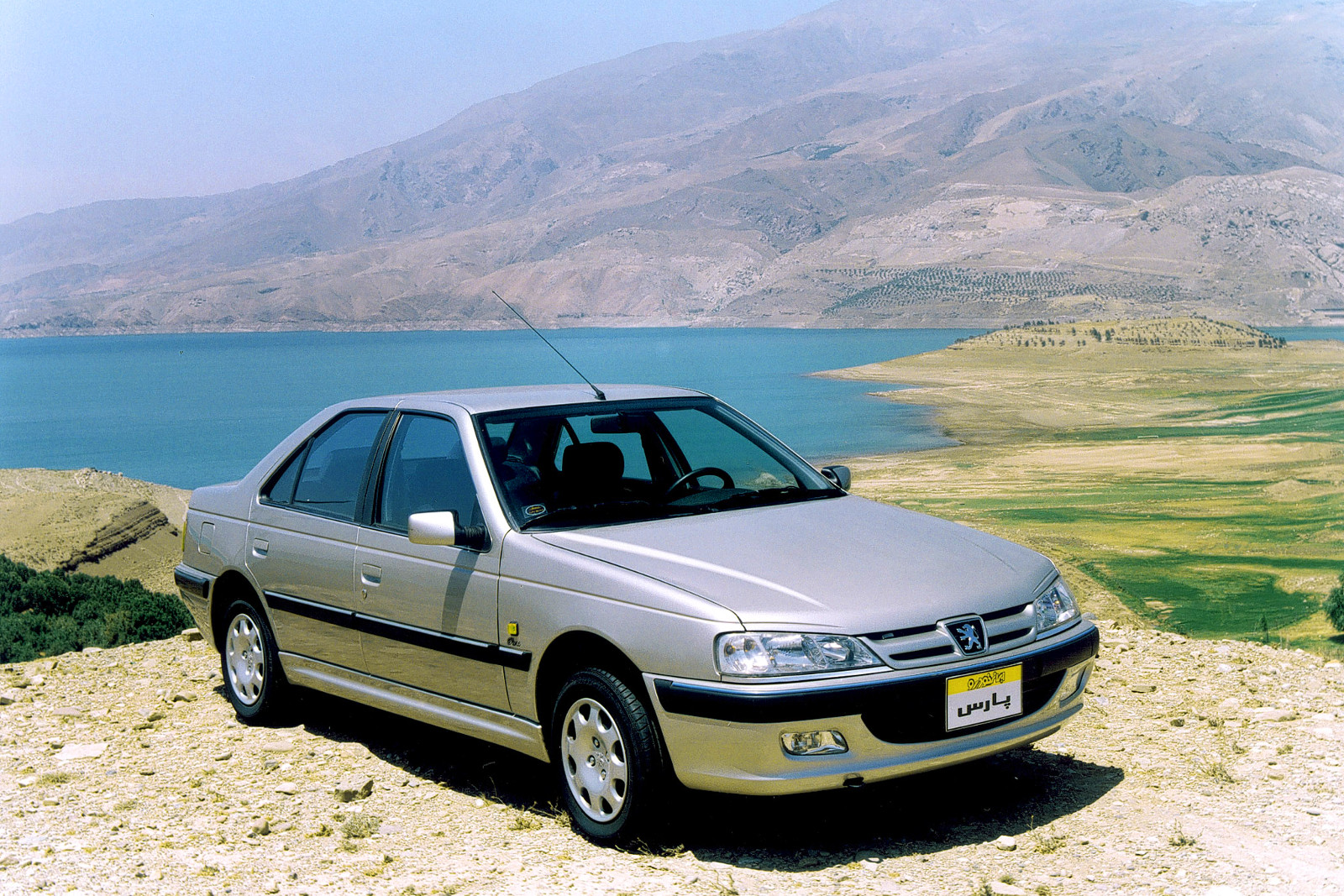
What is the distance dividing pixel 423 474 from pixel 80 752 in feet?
7.71

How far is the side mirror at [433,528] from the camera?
4.55 m

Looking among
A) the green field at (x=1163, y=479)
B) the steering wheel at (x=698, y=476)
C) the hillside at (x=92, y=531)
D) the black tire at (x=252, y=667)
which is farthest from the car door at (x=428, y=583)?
the hillside at (x=92, y=531)

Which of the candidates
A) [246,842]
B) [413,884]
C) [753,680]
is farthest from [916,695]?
[246,842]

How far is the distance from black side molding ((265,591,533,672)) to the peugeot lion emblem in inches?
56.7

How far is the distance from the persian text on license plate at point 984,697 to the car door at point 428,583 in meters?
1.59

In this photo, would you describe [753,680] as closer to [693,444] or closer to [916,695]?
[916,695]

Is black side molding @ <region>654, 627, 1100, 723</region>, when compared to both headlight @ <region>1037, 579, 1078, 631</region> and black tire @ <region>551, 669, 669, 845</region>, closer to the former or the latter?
black tire @ <region>551, 669, 669, 845</region>

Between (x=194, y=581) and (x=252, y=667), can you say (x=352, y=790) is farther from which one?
(x=194, y=581)

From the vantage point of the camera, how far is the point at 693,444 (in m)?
5.45

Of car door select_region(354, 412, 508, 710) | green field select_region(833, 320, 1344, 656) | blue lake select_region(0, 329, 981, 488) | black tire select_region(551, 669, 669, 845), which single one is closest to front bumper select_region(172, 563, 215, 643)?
car door select_region(354, 412, 508, 710)

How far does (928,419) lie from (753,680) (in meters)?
67.6

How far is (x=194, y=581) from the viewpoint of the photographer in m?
6.49

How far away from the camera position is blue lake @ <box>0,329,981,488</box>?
218 ft

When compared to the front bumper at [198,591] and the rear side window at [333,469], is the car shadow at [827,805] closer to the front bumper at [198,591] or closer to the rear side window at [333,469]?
the front bumper at [198,591]
